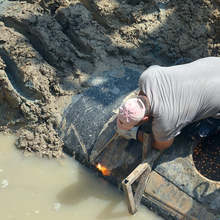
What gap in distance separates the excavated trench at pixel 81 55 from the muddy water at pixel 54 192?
144mm

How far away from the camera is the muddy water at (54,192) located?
3656mm

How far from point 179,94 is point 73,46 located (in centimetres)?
169

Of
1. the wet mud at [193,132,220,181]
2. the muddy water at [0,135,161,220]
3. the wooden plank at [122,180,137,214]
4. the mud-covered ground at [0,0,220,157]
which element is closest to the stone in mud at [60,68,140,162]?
the mud-covered ground at [0,0,220,157]

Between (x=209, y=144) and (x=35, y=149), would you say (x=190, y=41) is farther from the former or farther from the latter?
(x=35, y=149)

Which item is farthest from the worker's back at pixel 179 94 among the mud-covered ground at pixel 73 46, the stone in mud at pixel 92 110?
the mud-covered ground at pixel 73 46

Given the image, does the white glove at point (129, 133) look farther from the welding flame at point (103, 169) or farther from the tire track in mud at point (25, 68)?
the tire track in mud at point (25, 68)

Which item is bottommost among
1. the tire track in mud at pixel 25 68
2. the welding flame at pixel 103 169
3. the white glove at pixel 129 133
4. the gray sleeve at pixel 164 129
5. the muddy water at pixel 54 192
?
the muddy water at pixel 54 192

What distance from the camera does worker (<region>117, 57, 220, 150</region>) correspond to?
324cm

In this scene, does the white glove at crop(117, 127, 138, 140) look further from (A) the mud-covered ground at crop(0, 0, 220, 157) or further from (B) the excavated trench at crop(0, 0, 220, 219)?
(A) the mud-covered ground at crop(0, 0, 220, 157)

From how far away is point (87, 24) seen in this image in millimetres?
4555

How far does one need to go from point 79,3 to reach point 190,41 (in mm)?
1457

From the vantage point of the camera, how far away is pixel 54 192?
385 centimetres

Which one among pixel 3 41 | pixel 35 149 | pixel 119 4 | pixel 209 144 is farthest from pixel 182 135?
pixel 3 41

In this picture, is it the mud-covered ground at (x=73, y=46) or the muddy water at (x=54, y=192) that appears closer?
the muddy water at (x=54, y=192)
